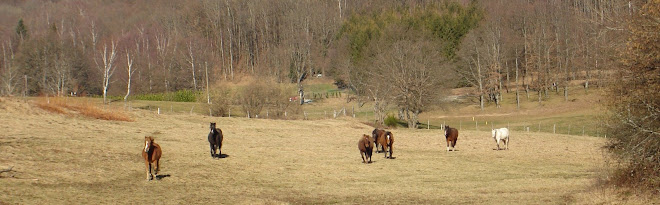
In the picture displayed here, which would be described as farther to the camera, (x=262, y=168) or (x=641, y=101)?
(x=262, y=168)

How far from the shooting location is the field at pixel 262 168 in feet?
64.7

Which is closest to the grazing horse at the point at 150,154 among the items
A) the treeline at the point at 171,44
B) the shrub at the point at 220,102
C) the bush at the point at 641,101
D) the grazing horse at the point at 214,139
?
the grazing horse at the point at 214,139

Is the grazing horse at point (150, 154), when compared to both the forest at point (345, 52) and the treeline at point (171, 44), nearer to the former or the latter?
the forest at point (345, 52)

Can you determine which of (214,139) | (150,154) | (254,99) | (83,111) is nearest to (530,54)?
(254,99)

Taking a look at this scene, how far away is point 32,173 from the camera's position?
68.5ft

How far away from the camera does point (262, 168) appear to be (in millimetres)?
27234

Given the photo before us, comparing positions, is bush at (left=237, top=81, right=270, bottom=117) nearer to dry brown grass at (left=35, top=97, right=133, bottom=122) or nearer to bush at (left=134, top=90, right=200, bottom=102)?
dry brown grass at (left=35, top=97, right=133, bottom=122)

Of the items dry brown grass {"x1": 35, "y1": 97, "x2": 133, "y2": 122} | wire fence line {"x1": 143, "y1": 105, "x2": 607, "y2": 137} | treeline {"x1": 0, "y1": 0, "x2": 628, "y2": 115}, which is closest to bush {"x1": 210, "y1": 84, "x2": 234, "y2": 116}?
wire fence line {"x1": 143, "y1": 105, "x2": 607, "y2": 137}

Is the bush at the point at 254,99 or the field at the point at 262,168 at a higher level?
the bush at the point at 254,99

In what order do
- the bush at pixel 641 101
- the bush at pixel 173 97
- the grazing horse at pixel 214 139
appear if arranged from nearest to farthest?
the bush at pixel 641 101 → the grazing horse at pixel 214 139 → the bush at pixel 173 97

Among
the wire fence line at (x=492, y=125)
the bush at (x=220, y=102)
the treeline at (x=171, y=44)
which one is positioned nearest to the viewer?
the wire fence line at (x=492, y=125)

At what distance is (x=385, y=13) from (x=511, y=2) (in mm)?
23665

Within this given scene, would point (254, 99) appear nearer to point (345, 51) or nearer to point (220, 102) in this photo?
point (220, 102)

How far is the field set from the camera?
777 inches
